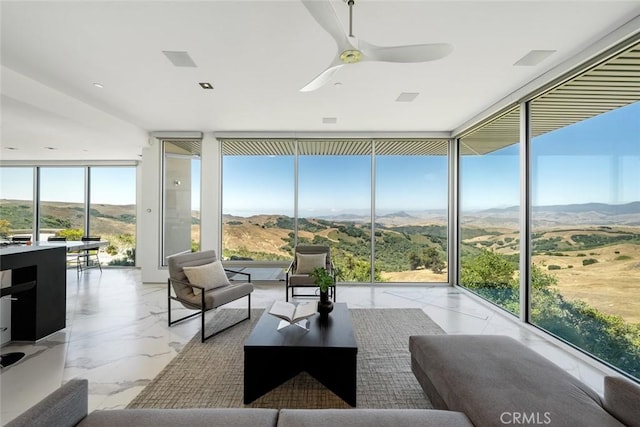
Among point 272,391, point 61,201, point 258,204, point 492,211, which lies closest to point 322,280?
point 272,391

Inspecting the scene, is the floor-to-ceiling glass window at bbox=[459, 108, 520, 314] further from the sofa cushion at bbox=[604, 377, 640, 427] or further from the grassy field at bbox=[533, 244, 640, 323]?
the sofa cushion at bbox=[604, 377, 640, 427]

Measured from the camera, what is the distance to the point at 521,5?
2.09 m

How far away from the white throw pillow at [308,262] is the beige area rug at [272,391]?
1.51 meters

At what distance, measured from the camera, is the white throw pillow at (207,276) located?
3367 millimetres

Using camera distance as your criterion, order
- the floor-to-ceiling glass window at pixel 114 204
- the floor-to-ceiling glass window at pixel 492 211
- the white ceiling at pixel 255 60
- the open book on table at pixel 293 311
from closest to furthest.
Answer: the white ceiling at pixel 255 60, the open book on table at pixel 293 311, the floor-to-ceiling glass window at pixel 492 211, the floor-to-ceiling glass window at pixel 114 204

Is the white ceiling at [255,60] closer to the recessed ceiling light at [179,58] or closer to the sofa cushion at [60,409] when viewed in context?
the recessed ceiling light at [179,58]

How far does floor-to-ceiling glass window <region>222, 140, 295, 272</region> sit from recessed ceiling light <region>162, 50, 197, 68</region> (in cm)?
271

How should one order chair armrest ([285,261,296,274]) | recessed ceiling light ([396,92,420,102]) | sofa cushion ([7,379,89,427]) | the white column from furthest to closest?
the white column, chair armrest ([285,261,296,274]), recessed ceiling light ([396,92,420,102]), sofa cushion ([7,379,89,427])

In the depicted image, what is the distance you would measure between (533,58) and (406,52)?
1.88 meters

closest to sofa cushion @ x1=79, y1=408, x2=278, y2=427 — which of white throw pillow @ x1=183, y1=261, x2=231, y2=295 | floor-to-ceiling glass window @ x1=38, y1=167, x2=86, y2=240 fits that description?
white throw pillow @ x1=183, y1=261, x2=231, y2=295

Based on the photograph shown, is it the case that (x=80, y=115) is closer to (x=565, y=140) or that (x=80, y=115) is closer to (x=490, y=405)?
(x=490, y=405)

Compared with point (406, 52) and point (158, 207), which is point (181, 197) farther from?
point (406, 52)

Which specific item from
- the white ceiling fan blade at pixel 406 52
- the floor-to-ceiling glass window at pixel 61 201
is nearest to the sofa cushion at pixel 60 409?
the white ceiling fan blade at pixel 406 52

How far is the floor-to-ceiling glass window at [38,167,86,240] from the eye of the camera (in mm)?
7430
